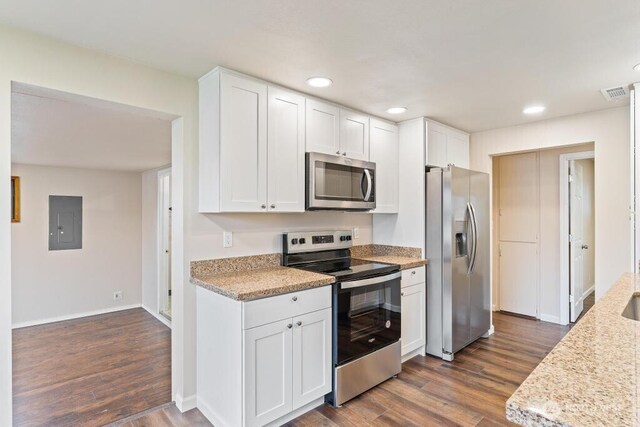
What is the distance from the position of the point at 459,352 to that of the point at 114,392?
303 centimetres

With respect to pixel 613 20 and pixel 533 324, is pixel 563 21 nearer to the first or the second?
pixel 613 20

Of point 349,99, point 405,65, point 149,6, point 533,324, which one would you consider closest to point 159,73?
point 149,6

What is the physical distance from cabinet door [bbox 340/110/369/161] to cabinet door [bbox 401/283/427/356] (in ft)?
4.21

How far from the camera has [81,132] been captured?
3.24m

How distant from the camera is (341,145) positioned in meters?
2.99

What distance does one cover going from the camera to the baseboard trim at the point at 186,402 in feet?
7.80

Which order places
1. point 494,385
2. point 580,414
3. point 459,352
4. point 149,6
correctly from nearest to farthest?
point 580,414, point 149,6, point 494,385, point 459,352

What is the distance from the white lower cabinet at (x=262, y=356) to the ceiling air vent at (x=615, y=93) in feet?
8.59

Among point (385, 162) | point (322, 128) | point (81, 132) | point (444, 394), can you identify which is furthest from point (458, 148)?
point (81, 132)

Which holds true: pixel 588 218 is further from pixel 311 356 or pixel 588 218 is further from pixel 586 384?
pixel 586 384

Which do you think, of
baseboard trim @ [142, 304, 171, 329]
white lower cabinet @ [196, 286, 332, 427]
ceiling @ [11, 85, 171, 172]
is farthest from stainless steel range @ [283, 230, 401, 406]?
baseboard trim @ [142, 304, 171, 329]

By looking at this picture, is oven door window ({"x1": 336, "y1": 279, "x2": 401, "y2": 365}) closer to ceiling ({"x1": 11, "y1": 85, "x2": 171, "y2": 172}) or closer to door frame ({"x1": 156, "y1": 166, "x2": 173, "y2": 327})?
ceiling ({"x1": 11, "y1": 85, "x2": 171, "y2": 172})

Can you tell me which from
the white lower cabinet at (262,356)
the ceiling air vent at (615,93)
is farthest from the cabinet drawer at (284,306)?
the ceiling air vent at (615,93)

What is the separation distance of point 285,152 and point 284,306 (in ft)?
3.65
